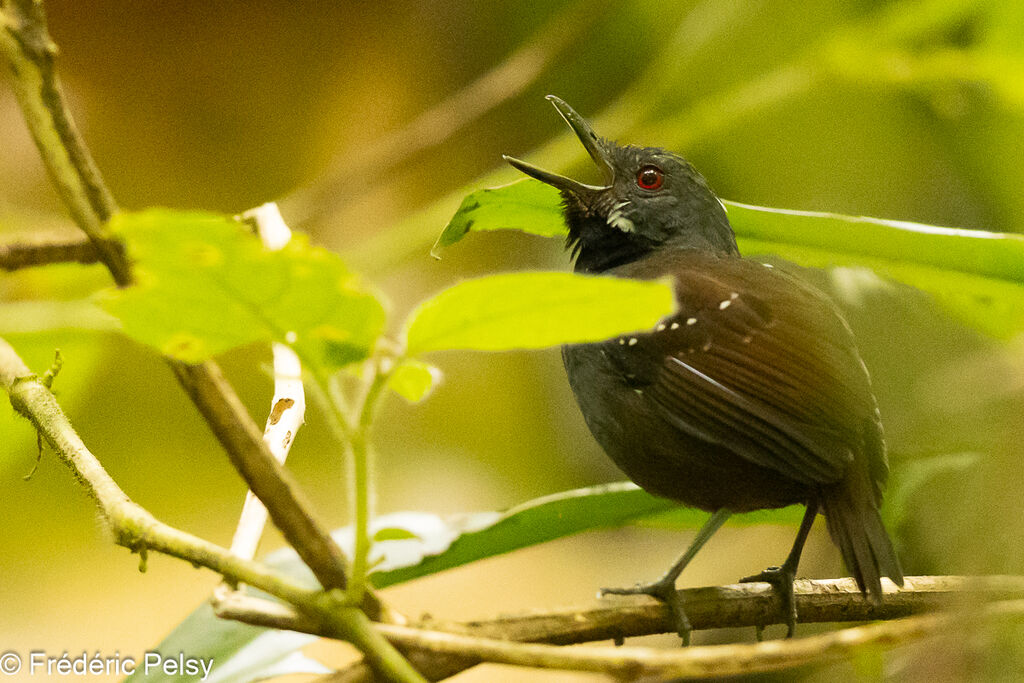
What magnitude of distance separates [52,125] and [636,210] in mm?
1464

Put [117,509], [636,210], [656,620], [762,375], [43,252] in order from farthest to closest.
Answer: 1. [636,210]
2. [762,375]
3. [656,620]
4. [43,252]
5. [117,509]

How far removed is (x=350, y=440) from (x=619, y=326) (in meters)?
0.22

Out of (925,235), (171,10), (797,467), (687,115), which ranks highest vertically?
(171,10)

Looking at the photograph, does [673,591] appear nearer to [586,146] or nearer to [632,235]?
[632,235]

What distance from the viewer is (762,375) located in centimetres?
145

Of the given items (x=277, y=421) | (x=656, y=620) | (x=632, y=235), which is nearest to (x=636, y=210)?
(x=632, y=235)

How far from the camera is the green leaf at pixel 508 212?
1.42 metres

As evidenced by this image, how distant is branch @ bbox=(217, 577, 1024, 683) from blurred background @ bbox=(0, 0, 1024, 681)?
0.95ft

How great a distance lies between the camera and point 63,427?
1.05m

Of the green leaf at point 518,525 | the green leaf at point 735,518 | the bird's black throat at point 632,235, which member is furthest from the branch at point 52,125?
Result: the green leaf at point 735,518

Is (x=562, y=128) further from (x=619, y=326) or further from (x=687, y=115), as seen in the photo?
(x=619, y=326)

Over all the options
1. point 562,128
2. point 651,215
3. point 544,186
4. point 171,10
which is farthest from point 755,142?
point 171,10

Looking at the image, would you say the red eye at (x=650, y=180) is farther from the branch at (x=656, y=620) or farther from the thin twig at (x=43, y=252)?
the thin twig at (x=43, y=252)

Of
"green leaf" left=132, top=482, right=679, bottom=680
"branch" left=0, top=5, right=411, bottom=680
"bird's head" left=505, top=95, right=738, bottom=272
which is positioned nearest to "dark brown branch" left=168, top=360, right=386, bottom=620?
"branch" left=0, top=5, right=411, bottom=680
